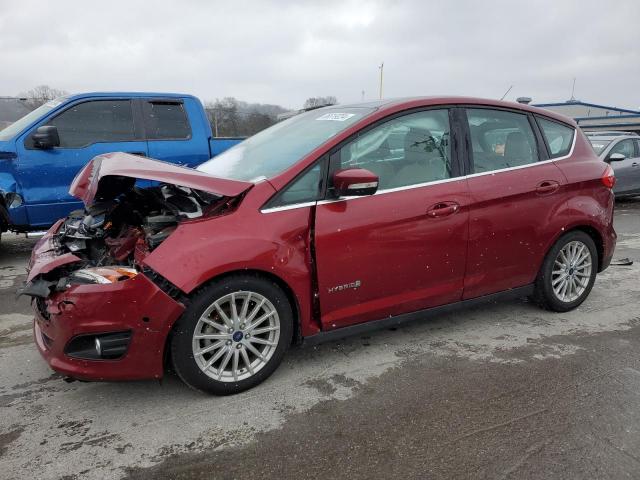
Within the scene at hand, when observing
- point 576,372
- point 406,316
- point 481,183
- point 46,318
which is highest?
point 481,183

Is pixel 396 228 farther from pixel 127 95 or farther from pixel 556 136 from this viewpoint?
pixel 127 95

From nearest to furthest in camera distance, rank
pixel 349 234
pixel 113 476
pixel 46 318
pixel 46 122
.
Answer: pixel 113 476 < pixel 46 318 < pixel 349 234 < pixel 46 122

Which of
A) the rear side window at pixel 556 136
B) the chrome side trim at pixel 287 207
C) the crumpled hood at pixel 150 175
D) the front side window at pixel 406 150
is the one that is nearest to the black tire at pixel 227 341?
the chrome side trim at pixel 287 207

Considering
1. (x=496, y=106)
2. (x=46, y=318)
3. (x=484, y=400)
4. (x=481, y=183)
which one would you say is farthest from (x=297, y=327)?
(x=496, y=106)

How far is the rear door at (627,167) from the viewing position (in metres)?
10.8

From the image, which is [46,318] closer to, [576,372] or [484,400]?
[484,400]

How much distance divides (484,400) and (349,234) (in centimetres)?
122

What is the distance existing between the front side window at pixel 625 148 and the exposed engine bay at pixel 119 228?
35.1ft

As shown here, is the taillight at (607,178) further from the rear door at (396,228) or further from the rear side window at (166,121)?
the rear side window at (166,121)

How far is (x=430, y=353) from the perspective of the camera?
3424 millimetres

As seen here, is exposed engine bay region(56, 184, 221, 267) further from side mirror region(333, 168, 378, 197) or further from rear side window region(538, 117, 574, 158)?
rear side window region(538, 117, 574, 158)

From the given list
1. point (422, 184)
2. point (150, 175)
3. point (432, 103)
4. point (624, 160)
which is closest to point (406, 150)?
point (422, 184)

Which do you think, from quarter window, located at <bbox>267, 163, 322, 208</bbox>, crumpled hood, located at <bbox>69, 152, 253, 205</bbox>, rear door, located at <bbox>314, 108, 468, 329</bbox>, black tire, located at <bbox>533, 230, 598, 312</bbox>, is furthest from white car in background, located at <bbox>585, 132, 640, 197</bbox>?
crumpled hood, located at <bbox>69, 152, 253, 205</bbox>

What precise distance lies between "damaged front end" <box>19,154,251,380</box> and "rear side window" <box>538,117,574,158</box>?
101 inches
